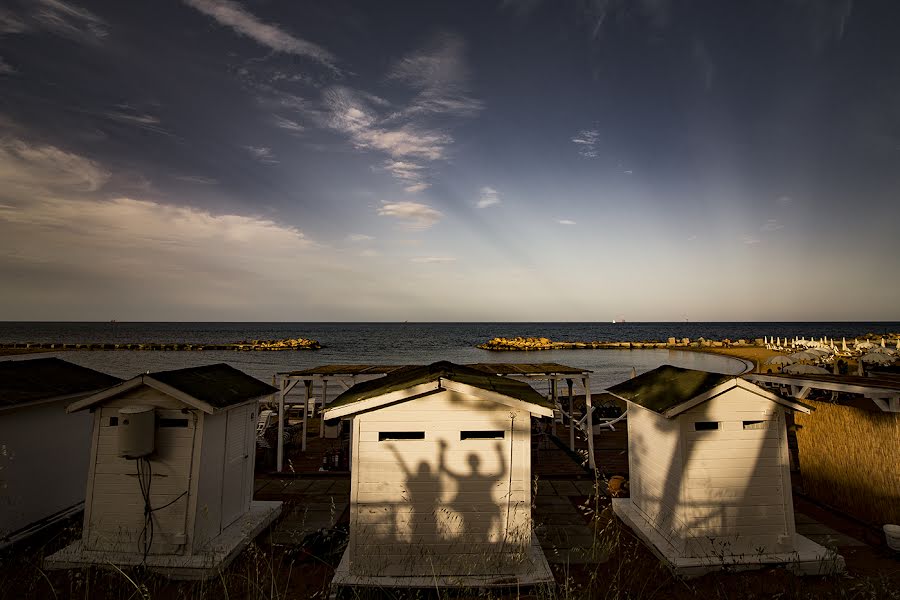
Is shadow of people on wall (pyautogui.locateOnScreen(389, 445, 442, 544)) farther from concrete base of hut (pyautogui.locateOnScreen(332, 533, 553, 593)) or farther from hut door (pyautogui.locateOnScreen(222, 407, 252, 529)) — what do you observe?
hut door (pyautogui.locateOnScreen(222, 407, 252, 529))

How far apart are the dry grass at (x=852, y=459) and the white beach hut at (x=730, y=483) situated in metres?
2.53

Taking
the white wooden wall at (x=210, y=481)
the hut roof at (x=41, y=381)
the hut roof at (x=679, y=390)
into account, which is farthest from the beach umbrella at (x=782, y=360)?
the hut roof at (x=41, y=381)

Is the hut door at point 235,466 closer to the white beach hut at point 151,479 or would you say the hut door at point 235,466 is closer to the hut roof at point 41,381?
the white beach hut at point 151,479

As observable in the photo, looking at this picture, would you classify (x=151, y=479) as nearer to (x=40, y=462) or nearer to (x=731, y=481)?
(x=40, y=462)

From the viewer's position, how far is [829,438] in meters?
10.2

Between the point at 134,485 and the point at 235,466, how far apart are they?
5.36 feet

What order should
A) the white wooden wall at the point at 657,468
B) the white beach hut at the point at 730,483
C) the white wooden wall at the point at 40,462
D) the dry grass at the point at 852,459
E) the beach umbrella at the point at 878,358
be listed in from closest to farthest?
1. the white beach hut at the point at 730,483
2. the white wooden wall at the point at 657,468
3. the white wooden wall at the point at 40,462
4. the dry grass at the point at 852,459
5. the beach umbrella at the point at 878,358

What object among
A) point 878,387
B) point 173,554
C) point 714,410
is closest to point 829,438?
point 878,387

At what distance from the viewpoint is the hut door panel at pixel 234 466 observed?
835cm

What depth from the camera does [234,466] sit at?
28.4 feet

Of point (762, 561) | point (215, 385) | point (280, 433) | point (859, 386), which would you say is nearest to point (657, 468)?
point (762, 561)

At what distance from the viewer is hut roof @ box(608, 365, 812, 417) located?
7590 millimetres

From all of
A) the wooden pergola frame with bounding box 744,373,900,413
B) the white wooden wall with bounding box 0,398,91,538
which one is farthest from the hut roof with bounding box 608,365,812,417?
the white wooden wall with bounding box 0,398,91,538

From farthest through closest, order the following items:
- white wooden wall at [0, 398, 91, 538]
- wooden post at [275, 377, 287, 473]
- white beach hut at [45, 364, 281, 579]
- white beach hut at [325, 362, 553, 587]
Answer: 1. wooden post at [275, 377, 287, 473]
2. white wooden wall at [0, 398, 91, 538]
3. white beach hut at [45, 364, 281, 579]
4. white beach hut at [325, 362, 553, 587]
